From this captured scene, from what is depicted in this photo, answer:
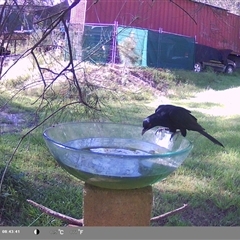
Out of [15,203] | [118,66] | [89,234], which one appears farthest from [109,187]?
[118,66]

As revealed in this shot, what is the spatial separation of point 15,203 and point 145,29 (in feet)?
11.0

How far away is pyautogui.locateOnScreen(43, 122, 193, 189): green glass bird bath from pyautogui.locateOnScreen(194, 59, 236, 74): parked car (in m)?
3.37

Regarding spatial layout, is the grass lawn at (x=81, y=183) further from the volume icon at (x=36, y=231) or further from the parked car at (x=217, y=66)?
the parked car at (x=217, y=66)

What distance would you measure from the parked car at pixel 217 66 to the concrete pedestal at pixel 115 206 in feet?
11.4

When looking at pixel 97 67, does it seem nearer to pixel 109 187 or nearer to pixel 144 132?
pixel 144 132

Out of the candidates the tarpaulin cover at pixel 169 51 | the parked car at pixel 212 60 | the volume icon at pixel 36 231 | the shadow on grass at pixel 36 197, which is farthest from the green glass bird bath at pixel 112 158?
the tarpaulin cover at pixel 169 51

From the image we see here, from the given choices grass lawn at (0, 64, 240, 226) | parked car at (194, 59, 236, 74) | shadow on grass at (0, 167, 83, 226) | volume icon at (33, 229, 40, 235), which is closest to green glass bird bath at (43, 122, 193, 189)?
volume icon at (33, 229, 40, 235)

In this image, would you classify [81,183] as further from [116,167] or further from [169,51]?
[169,51]

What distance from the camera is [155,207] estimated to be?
4.58 feet

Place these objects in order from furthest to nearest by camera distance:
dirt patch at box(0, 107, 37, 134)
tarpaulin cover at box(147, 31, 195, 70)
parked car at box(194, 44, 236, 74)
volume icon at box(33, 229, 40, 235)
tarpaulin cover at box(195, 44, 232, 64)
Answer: tarpaulin cover at box(147, 31, 195, 70)
tarpaulin cover at box(195, 44, 232, 64)
parked car at box(194, 44, 236, 74)
dirt patch at box(0, 107, 37, 134)
volume icon at box(33, 229, 40, 235)

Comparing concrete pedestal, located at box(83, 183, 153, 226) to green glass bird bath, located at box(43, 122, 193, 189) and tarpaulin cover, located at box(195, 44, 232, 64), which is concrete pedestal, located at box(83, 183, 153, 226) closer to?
green glass bird bath, located at box(43, 122, 193, 189)

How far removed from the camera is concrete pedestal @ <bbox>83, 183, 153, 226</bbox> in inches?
27.1

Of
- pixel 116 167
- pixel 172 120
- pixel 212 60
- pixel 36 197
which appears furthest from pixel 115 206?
pixel 212 60

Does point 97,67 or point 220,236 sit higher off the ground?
point 97,67
